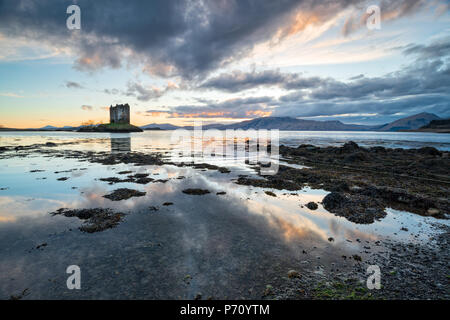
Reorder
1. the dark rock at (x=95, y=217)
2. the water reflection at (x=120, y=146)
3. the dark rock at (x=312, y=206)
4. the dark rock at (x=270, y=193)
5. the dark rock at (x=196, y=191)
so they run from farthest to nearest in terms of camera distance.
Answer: the water reflection at (x=120, y=146)
the dark rock at (x=196, y=191)
the dark rock at (x=270, y=193)
the dark rock at (x=312, y=206)
the dark rock at (x=95, y=217)

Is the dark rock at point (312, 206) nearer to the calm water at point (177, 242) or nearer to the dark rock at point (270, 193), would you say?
the calm water at point (177, 242)

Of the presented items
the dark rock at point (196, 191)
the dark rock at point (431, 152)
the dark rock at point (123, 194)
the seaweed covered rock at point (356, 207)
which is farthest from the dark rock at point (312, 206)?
the dark rock at point (431, 152)

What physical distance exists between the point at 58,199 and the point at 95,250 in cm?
982

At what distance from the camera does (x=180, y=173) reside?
26344 millimetres

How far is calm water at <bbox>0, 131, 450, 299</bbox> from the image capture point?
7027 mm

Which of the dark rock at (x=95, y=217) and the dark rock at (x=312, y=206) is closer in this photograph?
the dark rock at (x=95, y=217)

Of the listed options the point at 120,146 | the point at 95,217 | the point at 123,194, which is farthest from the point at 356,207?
the point at 120,146

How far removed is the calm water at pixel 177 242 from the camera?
7.03 m

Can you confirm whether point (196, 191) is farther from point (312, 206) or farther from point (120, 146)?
point (120, 146)

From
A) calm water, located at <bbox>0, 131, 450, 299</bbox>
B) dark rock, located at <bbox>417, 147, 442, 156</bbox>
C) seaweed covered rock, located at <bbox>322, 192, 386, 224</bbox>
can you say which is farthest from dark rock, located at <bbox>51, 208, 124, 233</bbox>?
dark rock, located at <bbox>417, 147, 442, 156</bbox>

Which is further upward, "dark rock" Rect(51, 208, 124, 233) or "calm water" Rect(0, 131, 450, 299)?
"dark rock" Rect(51, 208, 124, 233)

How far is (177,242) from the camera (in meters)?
9.93

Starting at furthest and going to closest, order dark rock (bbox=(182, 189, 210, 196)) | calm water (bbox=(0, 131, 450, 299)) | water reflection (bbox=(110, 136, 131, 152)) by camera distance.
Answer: water reflection (bbox=(110, 136, 131, 152)), dark rock (bbox=(182, 189, 210, 196)), calm water (bbox=(0, 131, 450, 299))

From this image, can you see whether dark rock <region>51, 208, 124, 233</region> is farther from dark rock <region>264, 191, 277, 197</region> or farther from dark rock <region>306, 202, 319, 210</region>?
dark rock <region>306, 202, 319, 210</region>
